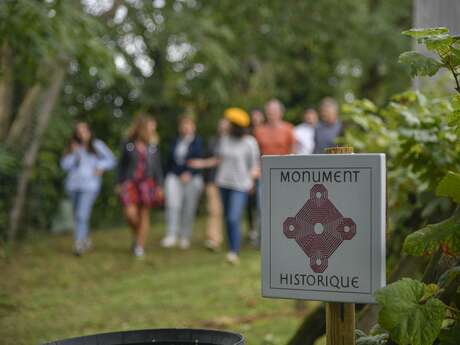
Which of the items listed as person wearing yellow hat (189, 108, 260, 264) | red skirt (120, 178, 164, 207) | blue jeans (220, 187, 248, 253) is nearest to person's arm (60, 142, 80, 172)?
red skirt (120, 178, 164, 207)

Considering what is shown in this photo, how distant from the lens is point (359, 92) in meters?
25.3

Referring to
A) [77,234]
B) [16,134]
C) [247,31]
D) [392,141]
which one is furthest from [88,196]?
[392,141]

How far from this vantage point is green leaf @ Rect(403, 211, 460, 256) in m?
2.63

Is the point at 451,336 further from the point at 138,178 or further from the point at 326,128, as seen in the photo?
the point at 138,178

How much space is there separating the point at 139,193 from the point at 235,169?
173cm

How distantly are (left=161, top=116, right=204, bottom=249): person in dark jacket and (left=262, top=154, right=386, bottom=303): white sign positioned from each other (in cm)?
1044

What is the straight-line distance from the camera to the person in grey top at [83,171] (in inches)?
482

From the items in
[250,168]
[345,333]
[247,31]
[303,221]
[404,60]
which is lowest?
[345,333]

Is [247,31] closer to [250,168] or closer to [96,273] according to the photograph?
Result: [250,168]

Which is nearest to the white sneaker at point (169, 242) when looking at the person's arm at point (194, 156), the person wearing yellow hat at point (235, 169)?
the person's arm at point (194, 156)

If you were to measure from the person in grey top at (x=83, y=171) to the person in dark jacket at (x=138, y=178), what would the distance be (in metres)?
0.38

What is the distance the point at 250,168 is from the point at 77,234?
2698 millimetres

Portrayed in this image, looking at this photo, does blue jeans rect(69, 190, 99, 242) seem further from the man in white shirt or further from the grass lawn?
the man in white shirt

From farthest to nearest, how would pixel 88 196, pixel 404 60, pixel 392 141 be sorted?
pixel 88 196, pixel 392 141, pixel 404 60
